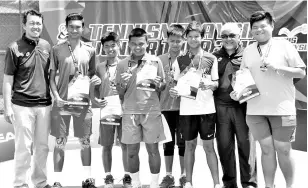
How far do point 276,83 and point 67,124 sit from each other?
7.57 ft

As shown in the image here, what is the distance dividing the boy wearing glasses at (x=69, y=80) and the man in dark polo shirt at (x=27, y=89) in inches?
4.5

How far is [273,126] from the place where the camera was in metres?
4.17

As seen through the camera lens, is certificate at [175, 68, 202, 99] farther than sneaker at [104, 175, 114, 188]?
No

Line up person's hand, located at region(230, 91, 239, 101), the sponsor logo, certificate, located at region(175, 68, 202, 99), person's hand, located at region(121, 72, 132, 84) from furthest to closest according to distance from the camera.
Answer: the sponsor logo < person's hand, located at region(121, 72, 132, 84) < certificate, located at region(175, 68, 202, 99) < person's hand, located at region(230, 91, 239, 101)

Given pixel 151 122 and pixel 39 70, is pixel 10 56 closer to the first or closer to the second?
pixel 39 70

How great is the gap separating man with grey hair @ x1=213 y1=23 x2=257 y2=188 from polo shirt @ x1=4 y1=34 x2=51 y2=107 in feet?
6.35

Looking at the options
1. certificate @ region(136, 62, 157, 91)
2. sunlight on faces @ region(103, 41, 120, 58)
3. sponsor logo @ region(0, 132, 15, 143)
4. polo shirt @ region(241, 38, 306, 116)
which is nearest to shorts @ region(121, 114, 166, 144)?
certificate @ region(136, 62, 157, 91)

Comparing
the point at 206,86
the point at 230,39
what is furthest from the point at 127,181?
the point at 230,39

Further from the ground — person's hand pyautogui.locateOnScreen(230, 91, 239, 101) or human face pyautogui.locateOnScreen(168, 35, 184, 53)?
human face pyautogui.locateOnScreen(168, 35, 184, 53)

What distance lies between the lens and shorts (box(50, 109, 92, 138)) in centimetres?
471

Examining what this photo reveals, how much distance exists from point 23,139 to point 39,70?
2.55 feet

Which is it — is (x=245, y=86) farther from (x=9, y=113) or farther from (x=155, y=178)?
(x=9, y=113)

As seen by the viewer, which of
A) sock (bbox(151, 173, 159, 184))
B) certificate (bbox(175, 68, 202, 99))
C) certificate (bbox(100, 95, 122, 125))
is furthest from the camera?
certificate (bbox(100, 95, 122, 125))

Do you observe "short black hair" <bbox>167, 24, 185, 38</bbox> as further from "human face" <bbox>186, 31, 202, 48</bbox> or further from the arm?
the arm
